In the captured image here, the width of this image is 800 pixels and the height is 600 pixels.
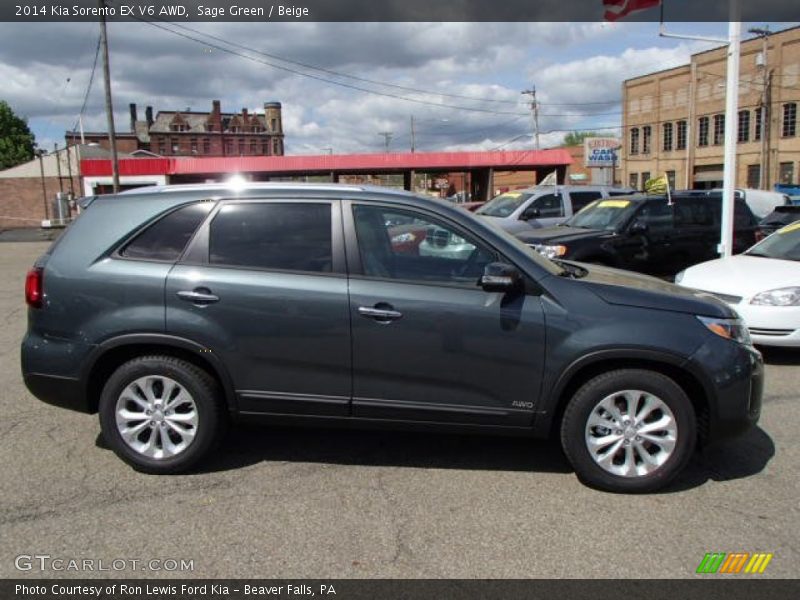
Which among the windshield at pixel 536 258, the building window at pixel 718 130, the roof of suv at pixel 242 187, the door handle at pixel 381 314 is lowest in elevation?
the door handle at pixel 381 314

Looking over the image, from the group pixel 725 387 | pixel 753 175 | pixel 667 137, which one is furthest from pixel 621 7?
pixel 667 137

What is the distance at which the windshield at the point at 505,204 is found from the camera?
1405 cm

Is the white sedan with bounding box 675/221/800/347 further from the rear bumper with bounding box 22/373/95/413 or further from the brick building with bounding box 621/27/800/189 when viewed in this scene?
the brick building with bounding box 621/27/800/189

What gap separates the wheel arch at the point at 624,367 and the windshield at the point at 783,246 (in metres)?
4.44

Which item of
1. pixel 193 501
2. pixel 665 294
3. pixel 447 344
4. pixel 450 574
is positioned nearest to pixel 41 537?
pixel 193 501

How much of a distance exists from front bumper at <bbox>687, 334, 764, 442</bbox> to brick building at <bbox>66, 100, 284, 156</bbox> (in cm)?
10534

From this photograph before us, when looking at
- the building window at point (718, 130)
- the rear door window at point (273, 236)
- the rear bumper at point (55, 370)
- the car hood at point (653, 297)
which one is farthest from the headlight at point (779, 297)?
the building window at point (718, 130)

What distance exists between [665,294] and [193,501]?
301 cm

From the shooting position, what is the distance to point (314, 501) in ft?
11.8

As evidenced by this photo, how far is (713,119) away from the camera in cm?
5162

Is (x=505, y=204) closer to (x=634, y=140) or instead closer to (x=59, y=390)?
(x=59, y=390)

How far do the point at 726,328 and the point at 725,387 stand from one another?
36 cm

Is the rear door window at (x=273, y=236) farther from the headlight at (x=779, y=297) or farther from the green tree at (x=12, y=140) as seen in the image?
the green tree at (x=12, y=140)
